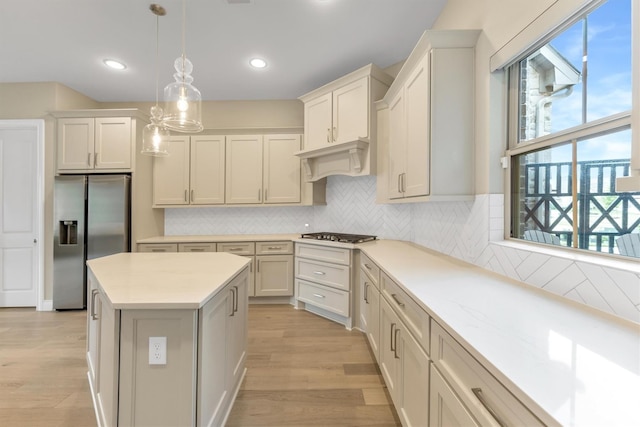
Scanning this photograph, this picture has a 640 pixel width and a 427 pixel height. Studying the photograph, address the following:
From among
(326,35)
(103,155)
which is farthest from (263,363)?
(103,155)

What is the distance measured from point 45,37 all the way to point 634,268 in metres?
4.54

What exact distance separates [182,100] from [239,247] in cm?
223

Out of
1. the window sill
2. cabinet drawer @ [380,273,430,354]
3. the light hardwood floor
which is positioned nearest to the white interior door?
the light hardwood floor

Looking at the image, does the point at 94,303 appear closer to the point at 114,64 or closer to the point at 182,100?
the point at 182,100

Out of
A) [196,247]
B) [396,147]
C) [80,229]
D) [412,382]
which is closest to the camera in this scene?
[412,382]

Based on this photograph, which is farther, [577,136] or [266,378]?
[266,378]

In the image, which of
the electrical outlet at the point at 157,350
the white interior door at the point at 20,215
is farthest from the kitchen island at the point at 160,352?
the white interior door at the point at 20,215

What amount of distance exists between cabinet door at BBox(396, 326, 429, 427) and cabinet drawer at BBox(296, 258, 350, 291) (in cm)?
148

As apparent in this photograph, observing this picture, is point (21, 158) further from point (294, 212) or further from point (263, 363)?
point (263, 363)

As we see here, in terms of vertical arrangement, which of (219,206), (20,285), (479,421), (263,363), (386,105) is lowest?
(263,363)

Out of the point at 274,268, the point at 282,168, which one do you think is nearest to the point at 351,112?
the point at 282,168

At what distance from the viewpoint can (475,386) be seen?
851 mm

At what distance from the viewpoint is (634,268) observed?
3.26 feet

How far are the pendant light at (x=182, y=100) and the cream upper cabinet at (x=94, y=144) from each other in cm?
215
